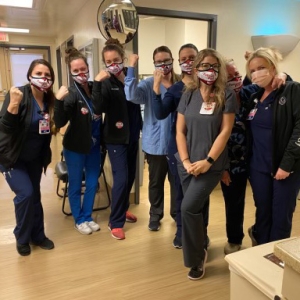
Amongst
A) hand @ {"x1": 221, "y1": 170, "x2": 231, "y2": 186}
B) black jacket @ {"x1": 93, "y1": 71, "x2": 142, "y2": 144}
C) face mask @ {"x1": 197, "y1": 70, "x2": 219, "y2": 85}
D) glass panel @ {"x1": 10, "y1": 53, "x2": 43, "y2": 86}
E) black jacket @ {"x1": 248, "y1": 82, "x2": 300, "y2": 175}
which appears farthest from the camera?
glass panel @ {"x1": 10, "y1": 53, "x2": 43, "y2": 86}

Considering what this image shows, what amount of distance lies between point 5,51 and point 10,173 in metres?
6.80

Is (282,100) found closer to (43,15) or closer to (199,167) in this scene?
(199,167)

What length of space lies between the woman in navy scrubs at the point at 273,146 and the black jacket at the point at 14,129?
4.92 ft

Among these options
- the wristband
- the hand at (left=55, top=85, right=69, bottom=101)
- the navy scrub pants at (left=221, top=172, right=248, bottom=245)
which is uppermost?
the hand at (left=55, top=85, right=69, bottom=101)

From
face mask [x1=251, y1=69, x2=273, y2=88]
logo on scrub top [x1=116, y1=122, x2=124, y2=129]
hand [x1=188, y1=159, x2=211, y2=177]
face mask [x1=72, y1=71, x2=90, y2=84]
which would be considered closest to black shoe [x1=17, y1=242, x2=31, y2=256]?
logo on scrub top [x1=116, y1=122, x2=124, y2=129]

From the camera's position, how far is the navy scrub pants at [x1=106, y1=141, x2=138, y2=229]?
100 inches

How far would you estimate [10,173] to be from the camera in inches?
86.0

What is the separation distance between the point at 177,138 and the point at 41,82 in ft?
3.39

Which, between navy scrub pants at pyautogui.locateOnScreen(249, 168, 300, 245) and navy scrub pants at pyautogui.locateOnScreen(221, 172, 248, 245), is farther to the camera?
navy scrub pants at pyautogui.locateOnScreen(221, 172, 248, 245)

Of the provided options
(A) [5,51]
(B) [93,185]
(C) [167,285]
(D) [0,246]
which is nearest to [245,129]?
(C) [167,285]

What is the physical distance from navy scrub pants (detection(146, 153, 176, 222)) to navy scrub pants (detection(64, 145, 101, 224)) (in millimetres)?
466

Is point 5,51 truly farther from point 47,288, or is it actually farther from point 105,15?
point 47,288

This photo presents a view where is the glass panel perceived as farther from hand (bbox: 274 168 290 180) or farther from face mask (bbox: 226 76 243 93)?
hand (bbox: 274 168 290 180)

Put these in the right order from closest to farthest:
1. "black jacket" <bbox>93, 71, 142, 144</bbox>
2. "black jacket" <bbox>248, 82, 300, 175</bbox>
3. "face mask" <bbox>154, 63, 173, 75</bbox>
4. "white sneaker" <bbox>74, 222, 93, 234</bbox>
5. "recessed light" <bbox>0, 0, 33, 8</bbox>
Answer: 1. "black jacket" <bbox>248, 82, 300, 175</bbox>
2. "face mask" <bbox>154, 63, 173, 75</bbox>
3. "black jacket" <bbox>93, 71, 142, 144</bbox>
4. "white sneaker" <bbox>74, 222, 93, 234</bbox>
5. "recessed light" <bbox>0, 0, 33, 8</bbox>
